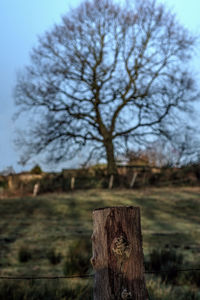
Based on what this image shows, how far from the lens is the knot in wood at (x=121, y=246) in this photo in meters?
2.32

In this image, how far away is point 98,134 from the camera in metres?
24.6

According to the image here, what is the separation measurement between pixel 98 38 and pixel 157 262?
Result: 63.4 ft

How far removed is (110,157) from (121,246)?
21.6 m

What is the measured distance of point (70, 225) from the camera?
12.0 metres

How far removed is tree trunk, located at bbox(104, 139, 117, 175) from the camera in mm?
23641

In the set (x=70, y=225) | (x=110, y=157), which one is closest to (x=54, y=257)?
(x=70, y=225)

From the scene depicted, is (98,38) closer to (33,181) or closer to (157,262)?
(33,181)

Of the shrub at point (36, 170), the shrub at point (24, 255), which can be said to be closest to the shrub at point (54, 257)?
the shrub at point (24, 255)

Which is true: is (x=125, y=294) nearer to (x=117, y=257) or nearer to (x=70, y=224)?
(x=117, y=257)

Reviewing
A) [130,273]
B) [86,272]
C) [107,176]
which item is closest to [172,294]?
[86,272]

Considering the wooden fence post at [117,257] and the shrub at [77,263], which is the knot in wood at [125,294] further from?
the shrub at [77,263]

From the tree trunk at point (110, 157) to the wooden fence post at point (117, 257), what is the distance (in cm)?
2125

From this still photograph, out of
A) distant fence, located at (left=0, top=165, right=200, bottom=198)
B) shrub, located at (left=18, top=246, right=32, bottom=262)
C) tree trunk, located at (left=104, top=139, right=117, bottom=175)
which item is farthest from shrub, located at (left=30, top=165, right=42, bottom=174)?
shrub, located at (left=18, top=246, right=32, bottom=262)

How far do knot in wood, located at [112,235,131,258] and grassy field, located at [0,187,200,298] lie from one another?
475 centimetres
